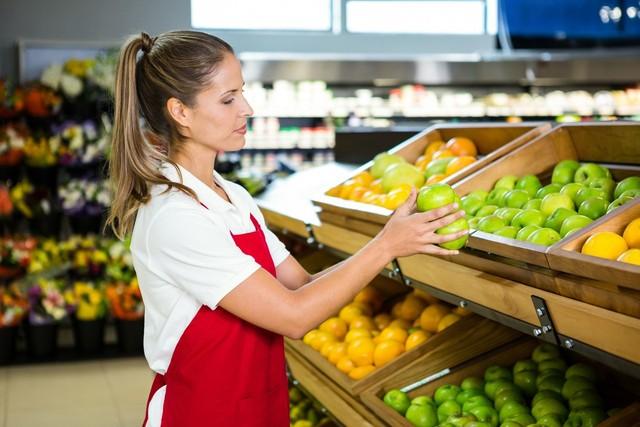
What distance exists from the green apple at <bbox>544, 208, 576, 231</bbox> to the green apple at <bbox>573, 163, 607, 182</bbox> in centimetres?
31

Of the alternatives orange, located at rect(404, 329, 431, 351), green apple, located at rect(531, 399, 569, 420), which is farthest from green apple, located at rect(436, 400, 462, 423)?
orange, located at rect(404, 329, 431, 351)

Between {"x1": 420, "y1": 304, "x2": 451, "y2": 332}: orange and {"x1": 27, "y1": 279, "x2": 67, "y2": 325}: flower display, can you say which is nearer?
{"x1": 420, "y1": 304, "x2": 451, "y2": 332}: orange

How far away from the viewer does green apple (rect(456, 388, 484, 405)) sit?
8.37ft

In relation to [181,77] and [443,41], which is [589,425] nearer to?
[181,77]

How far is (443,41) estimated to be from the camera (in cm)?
1159

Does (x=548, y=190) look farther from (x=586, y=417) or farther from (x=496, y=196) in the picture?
(x=586, y=417)

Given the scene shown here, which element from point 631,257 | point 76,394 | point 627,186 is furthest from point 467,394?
point 76,394

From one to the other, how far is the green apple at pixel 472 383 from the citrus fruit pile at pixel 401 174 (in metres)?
0.57

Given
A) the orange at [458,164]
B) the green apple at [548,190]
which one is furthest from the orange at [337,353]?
the green apple at [548,190]

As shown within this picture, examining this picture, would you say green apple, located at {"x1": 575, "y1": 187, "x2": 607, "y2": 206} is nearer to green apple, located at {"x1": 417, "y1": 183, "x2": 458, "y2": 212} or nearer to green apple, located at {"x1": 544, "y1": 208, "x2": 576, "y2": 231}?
green apple, located at {"x1": 544, "y1": 208, "x2": 576, "y2": 231}

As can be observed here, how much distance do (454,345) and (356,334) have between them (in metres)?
0.61

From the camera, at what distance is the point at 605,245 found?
1771 millimetres

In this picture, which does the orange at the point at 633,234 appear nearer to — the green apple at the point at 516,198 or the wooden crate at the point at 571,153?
the green apple at the point at 516,198

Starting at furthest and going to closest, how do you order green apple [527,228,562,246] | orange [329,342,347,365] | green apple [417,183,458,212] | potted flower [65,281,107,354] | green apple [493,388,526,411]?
1. potted flower [65,281,107,354]
2. orange [329,342,347,365]
3. green apple [493,388,526,411]
4. green apple [527,228,562,246]
5. green apple [417,183,458,212]
